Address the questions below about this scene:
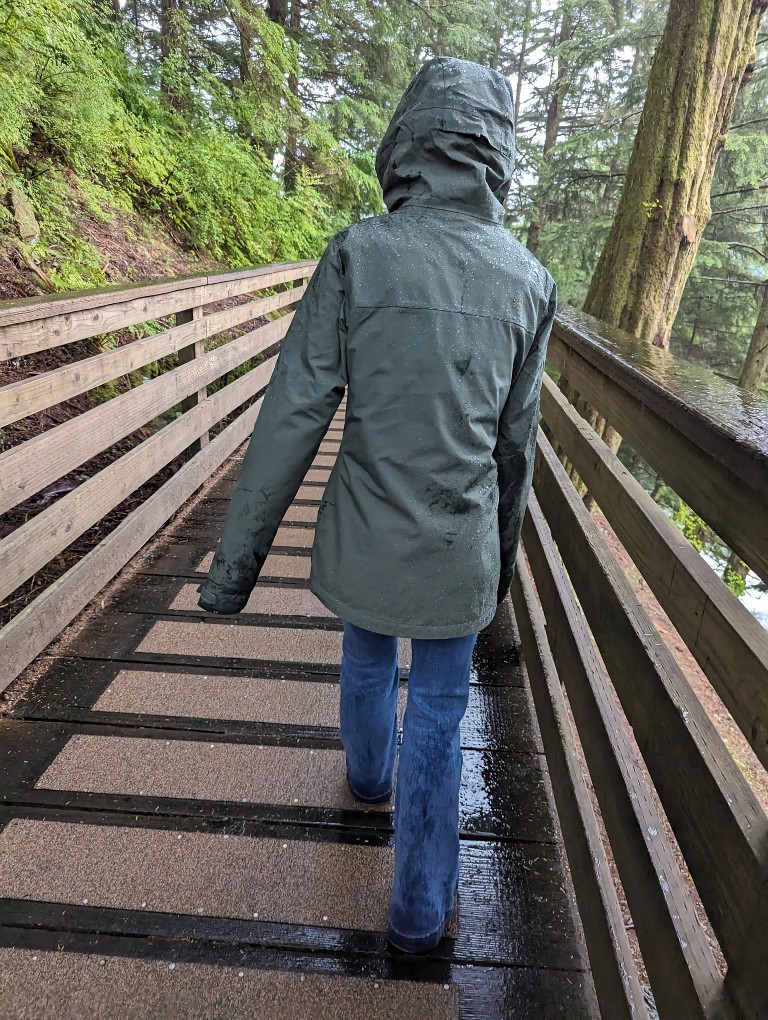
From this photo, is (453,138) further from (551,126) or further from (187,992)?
(551,126)

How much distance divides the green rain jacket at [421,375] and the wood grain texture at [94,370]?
1.14 metres

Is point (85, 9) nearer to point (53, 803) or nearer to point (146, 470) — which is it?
point (146, 470)

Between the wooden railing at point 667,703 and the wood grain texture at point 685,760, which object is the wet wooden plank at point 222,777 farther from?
the wood grain texture at point 685,760

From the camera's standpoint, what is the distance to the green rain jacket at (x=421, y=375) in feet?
4.37

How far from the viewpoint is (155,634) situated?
2.76 m

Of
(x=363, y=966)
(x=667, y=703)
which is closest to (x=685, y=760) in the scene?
(x=667, y=703)

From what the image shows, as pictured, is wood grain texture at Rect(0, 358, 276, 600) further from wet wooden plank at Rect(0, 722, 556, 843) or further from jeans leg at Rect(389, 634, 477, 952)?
jeans leg at Rect(389, 634, 477, 952)

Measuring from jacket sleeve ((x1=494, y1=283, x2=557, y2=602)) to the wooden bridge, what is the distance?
231 mm

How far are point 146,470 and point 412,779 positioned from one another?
2348 millimetres

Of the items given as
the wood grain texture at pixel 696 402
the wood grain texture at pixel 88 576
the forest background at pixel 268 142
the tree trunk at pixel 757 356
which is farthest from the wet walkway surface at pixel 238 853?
the tree trunk at pixel 757 356

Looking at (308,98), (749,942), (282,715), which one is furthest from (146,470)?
(308,98)

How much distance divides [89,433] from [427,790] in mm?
1983

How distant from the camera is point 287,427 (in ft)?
4.72

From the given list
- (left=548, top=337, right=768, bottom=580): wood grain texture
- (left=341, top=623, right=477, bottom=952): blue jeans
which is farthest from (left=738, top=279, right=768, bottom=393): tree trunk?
(left=341, top=623, right=477, bottom=952): blue jeans
